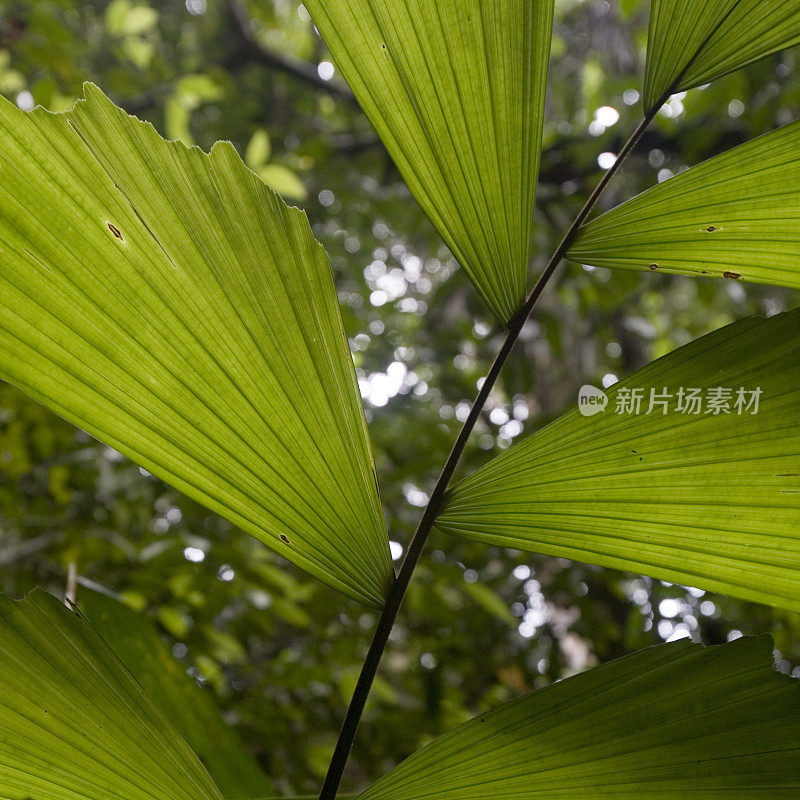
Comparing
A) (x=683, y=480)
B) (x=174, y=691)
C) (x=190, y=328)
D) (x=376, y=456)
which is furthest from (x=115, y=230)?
(x=376, y=456)

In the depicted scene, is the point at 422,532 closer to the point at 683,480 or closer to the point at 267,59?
the point at 683,480

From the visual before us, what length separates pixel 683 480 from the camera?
1.40 ft

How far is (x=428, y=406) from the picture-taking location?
241 centimetres

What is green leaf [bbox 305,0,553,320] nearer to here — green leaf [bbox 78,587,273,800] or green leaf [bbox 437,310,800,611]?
green leaf [bbox 437,310,800,611]

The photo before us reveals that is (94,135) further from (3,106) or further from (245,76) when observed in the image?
(245,76)

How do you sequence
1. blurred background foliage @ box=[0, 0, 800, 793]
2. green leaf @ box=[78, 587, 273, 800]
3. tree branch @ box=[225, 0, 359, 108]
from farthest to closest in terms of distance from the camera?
tree branch @ box=[225, 0, 359, 108] → blurred background foliage @ box=[0, 0, 800, 793] → green leaf @ box=[78, 587, 273, 800]

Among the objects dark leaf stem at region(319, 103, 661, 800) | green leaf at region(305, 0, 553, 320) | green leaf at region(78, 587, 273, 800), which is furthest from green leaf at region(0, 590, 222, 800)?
green leaf at region(305, 0, 553, 320)

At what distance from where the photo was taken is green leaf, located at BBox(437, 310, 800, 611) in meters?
0.41

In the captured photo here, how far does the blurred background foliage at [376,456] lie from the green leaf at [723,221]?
0.60 meters

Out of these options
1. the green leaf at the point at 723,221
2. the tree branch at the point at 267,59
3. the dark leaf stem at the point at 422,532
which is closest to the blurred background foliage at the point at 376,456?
the tree branch at the point at 267,59

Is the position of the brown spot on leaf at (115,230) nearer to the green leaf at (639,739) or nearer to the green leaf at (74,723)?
the green leaf at (74,723)

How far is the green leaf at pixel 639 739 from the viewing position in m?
0.41

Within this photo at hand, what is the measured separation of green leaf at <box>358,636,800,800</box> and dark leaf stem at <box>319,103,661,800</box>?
0.12ft

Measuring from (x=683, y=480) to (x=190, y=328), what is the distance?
33 cm
